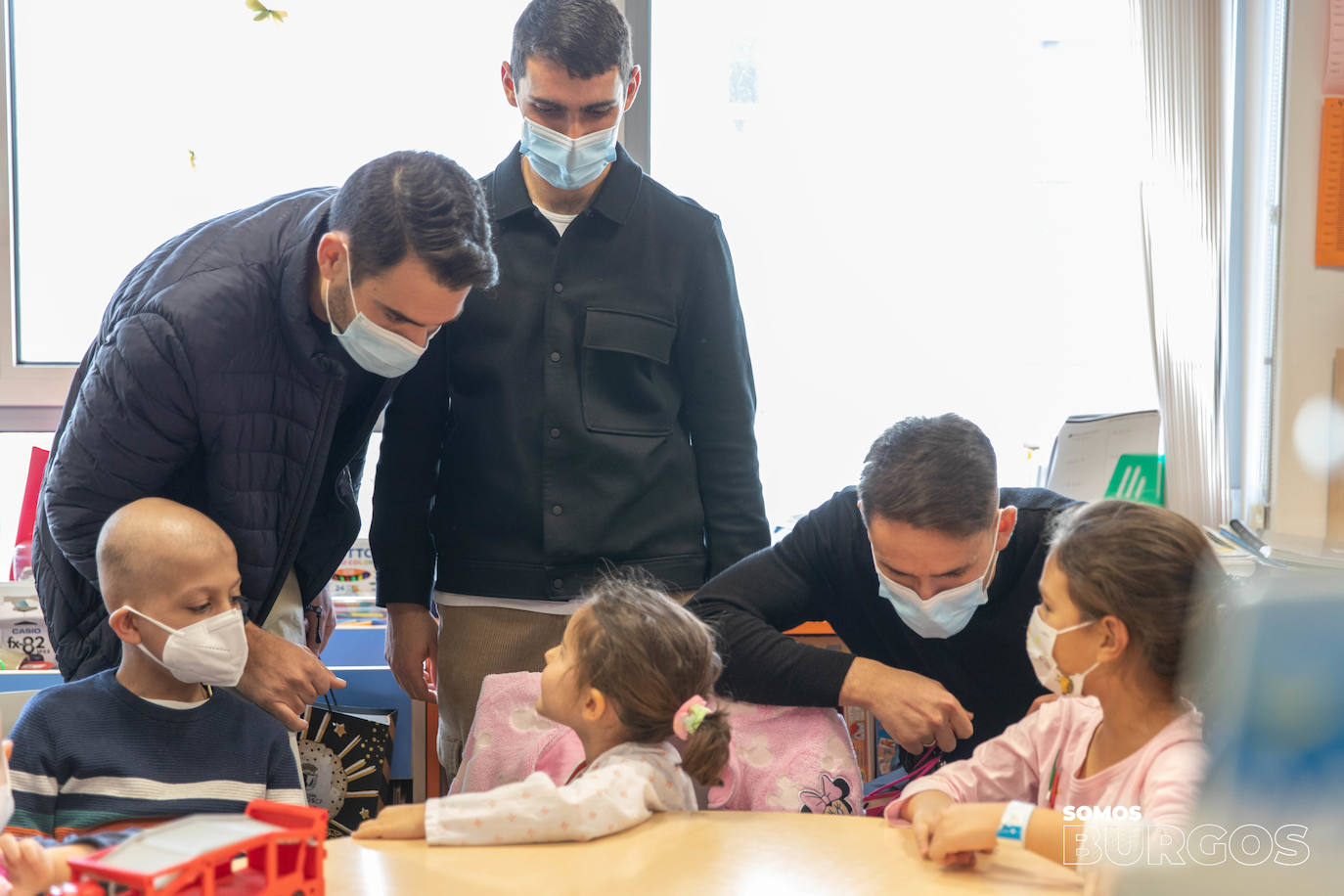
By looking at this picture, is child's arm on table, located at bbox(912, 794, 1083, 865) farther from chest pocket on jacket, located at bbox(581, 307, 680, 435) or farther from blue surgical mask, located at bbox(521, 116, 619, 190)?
blue surgical mask, located at bbox(521, 116, 619, 190)

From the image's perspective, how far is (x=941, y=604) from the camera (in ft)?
→ 5.25

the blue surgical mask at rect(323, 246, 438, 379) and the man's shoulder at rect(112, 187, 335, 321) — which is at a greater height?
the man's shoulder at rect(112, 187, 335, 321)

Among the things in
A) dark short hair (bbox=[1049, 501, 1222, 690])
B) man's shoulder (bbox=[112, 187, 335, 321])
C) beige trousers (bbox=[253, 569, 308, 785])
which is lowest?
beige trousers (bbox=[253, 569, 308, 785])

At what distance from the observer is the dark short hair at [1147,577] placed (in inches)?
50.9

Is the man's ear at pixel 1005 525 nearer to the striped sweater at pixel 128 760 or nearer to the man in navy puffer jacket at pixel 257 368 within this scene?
the man in navy puffer jacket at pixel 257 368

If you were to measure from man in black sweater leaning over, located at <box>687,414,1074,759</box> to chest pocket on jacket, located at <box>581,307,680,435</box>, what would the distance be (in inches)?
11.4

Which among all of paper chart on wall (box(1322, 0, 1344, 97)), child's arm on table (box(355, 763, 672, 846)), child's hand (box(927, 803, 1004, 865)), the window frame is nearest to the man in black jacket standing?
child's arm on table (box(355, 763, 672, 846))

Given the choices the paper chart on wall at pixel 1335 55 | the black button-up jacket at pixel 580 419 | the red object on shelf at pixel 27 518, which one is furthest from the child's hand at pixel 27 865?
the paper chart on wall at pixel 1335 55

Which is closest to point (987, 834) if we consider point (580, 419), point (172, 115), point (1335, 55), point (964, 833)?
point (964, 833)

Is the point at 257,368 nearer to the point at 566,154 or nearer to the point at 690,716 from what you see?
the point at 566,154

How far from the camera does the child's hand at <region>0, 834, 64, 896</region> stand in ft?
3.56

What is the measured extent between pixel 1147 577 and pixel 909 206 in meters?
1.83

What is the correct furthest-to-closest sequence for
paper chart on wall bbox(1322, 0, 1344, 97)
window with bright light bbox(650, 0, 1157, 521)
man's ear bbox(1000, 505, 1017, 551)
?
window with bright light bbox(650, 0, 1157, 521) → paper chart on wall bbox(1322, 0, 1344, 97) → man's ear bbox(1000, 505, 1017, 551)

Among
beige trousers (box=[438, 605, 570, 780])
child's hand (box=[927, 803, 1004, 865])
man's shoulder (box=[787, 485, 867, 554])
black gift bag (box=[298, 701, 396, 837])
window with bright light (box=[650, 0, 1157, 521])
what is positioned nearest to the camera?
child's hand (box=[927, 803, 1004, 865])
